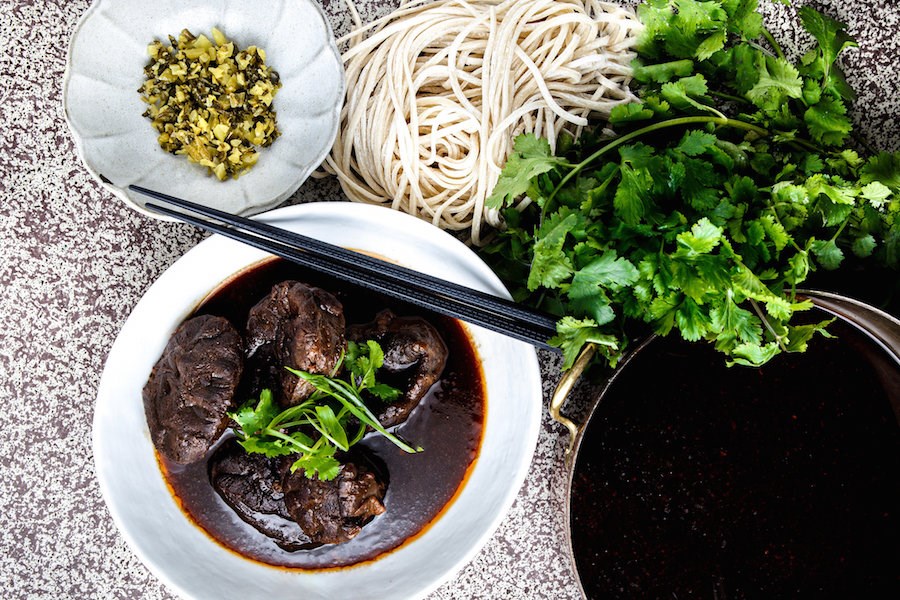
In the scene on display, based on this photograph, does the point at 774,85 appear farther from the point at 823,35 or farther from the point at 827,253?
the point at 827,253

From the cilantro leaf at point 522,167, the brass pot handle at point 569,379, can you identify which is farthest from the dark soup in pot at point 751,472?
the cilantro leaf at point 522,167

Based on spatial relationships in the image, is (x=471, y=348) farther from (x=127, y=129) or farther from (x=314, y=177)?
(x=127, y=129)

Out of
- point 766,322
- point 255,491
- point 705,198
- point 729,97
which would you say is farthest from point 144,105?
point 766,322

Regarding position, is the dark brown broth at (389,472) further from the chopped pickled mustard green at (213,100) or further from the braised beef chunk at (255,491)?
the chopped pickled mustard green at (213,100)

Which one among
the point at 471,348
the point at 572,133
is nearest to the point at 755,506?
the point at 471,348

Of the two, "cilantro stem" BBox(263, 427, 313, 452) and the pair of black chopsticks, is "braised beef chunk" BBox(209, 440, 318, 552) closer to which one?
"cilantro stem" BBox(263, 427, 313, 452)
